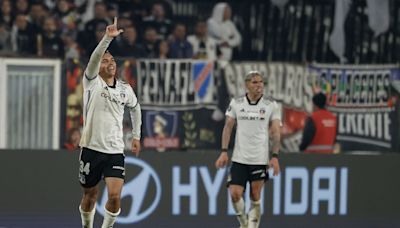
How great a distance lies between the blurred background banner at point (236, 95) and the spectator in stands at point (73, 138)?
0.06 m

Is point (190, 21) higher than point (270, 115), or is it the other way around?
point (190, 21)

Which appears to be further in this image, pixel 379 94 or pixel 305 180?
pixel 379 94

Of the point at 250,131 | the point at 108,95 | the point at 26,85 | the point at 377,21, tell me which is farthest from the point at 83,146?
the point at 377,21

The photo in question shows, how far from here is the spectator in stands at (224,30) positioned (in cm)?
1934

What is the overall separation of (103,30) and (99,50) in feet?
22.0

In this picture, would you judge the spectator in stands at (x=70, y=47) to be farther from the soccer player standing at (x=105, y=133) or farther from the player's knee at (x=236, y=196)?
the soccer player standing at (x=105, y=133)

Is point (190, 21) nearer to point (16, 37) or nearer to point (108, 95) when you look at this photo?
point (16, 37)

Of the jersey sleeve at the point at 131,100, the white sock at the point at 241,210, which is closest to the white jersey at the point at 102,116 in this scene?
the jersey sleeve at the point at 131,100

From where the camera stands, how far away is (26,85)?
1742cm

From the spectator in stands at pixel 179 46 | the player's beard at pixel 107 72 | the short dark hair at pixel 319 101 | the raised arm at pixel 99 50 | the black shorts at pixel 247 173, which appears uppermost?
the spectator in stands at pixel 179 46

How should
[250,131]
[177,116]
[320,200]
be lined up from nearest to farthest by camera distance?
[250,131]
[320,200]
[177,116]

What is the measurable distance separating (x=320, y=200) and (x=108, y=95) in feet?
17.6

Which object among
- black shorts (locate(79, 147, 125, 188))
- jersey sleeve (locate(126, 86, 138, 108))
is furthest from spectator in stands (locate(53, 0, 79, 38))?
black shorts (locate(79, 147, 125, 188))

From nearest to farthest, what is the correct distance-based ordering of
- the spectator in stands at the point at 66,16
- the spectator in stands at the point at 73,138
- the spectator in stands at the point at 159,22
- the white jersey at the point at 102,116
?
1. the white jersey at the point at 102,116
2. the spectator in stands at the point at 73,138
3. the spectator in stands at the point at 66,16
4. the spectator in stands at the point at 159,22
